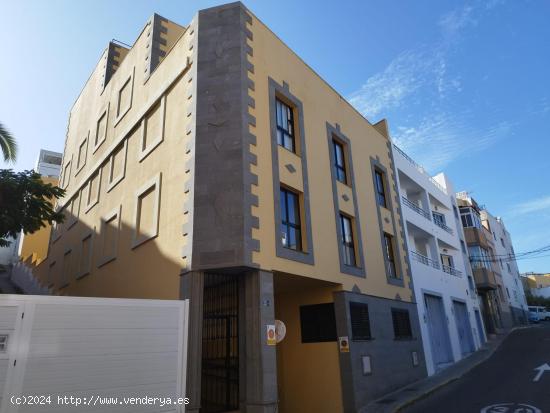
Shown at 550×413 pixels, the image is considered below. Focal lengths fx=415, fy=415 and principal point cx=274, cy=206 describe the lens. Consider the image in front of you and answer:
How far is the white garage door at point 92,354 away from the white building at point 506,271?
117 feet

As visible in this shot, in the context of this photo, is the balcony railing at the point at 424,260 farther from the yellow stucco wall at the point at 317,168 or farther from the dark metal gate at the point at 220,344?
the dark metal gate at the point at 220,344

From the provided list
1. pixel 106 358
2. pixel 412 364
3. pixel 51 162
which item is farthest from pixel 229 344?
pixel 51 162

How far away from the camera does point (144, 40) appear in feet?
53.7

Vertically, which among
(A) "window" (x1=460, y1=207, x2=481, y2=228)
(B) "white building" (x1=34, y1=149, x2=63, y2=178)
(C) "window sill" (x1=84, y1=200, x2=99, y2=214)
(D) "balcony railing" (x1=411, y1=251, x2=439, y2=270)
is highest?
(B) "white building" (x1=34, y1=149, x2=63, y2=178)

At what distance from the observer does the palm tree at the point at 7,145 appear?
41.3 feet

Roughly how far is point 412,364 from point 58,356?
1218cm

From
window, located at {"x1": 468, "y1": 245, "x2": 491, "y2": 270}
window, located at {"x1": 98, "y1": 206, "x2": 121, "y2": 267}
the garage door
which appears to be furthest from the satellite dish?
window, located at {"x1": 468, "y1": 245, "x2": 491, "y2": 270}

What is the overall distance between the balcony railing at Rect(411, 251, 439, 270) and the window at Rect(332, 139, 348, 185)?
19.0 ft

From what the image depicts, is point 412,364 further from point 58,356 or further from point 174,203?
point 58,356

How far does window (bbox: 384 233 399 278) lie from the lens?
1561cm

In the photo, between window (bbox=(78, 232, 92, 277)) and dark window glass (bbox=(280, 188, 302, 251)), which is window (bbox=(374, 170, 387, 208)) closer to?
dark window glass (bbox=(280, 188, 302, 251))

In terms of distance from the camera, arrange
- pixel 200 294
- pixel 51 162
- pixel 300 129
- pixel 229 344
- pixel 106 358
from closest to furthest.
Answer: pixel 106 358 < pixel 200 294 < pixel 229 344 < pixel 300 129 < pixel 51 162

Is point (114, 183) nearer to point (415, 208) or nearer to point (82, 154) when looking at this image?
point (82, 154)

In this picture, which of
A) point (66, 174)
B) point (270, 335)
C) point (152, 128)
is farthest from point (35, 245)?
point (270, 335)
